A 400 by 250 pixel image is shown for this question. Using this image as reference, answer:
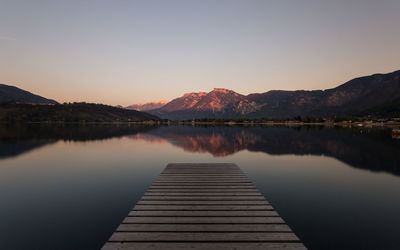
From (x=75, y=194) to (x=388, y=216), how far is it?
21645mm

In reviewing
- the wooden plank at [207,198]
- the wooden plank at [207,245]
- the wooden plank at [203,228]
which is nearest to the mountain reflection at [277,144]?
the wooden plank at [207,198]

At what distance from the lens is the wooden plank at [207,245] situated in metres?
7.35

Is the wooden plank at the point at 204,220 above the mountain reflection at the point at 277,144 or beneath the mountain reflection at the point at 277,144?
above

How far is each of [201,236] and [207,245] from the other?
0.57m

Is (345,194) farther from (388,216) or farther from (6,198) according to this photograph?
(6,198)

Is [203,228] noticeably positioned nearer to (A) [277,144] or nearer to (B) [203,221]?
(B) [203,221]

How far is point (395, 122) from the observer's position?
638 feet

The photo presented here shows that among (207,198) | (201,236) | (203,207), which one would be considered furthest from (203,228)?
(207,198)

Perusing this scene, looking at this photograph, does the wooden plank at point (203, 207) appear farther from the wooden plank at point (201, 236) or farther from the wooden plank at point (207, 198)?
the wooden plank at point (201, 236)

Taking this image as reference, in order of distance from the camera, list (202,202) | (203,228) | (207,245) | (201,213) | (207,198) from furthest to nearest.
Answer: (207,198) < (202,202) < (201,213) < (203,228) < (207,245)

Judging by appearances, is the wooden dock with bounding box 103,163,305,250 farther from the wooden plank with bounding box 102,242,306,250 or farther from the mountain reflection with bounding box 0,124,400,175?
the mountain reflection with bounding box 0,124,400,175

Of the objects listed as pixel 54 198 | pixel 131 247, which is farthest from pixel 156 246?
pixel 54 198

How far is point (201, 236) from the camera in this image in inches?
317

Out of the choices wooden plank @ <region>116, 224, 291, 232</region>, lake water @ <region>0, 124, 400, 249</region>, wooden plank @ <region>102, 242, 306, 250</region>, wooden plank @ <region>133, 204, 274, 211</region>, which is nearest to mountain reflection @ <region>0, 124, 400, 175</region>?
lake water @ <region>0, 124, 400, 249</region>
